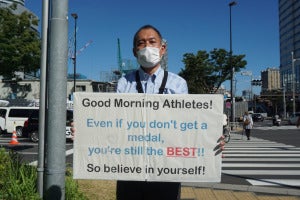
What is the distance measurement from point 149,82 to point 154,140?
0.45m

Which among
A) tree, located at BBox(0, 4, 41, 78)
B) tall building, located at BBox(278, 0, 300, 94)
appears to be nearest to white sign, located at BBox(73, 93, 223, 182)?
tree, located at BBox(0, 4, 41, 78)

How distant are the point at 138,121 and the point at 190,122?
0.37 m

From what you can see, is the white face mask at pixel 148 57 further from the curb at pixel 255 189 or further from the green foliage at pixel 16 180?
the curb at pixel 255 189

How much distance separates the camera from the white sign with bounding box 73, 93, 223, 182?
3061 millimetres

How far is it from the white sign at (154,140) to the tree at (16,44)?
88.5 feet

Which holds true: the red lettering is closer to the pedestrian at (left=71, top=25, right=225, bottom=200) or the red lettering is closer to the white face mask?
the pedestrian at (left=71, top=25, right=225, bottom=200)

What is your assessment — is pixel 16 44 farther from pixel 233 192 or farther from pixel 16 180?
pixel 16 180

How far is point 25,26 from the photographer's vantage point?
30016 mm

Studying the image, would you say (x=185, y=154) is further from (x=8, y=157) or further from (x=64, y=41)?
(x=8, y=157)

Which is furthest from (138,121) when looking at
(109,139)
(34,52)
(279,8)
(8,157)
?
(279,8)

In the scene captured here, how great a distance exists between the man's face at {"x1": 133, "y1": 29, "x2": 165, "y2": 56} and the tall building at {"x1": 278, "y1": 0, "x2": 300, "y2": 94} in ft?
373

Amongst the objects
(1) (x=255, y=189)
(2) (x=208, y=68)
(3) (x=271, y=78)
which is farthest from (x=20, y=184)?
(3) (x=271, y=78)

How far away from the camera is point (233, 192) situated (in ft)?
24.5

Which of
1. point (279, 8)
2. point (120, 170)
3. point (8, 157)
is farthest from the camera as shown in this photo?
point (279, 8)
